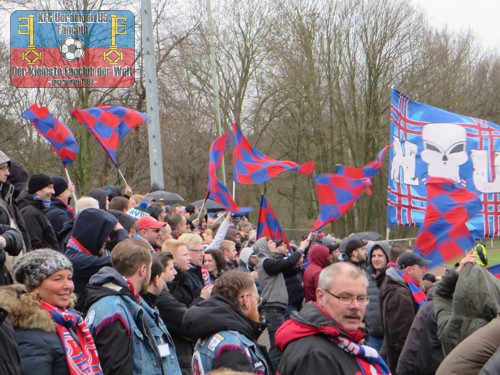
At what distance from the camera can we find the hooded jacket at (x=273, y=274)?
10578 mm

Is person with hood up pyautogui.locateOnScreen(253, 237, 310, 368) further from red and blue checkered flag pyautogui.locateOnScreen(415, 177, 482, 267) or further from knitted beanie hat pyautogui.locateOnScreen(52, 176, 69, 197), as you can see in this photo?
red and blue checkered flag pyautogui.locateOnScreen(415, 177, 482, 267)

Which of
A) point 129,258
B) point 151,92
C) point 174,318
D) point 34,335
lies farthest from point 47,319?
point 151,92

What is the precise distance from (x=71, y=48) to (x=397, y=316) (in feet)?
56.5

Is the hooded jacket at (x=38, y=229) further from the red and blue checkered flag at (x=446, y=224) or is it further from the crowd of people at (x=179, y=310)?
the red and blue checkered flag at (x=446, y=224)

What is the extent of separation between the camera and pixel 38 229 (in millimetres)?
7449

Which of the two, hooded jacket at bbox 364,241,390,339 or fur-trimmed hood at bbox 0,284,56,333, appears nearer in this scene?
fur-trimmed hood at bbox 0,284,56,333

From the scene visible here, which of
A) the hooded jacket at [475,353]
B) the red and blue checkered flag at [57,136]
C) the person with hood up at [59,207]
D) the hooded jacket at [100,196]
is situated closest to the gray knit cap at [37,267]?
the hooded jacket at [475,353]

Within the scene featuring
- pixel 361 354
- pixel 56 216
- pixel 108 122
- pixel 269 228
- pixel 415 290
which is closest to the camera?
pixel 361 354

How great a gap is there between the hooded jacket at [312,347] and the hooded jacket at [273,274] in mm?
6376

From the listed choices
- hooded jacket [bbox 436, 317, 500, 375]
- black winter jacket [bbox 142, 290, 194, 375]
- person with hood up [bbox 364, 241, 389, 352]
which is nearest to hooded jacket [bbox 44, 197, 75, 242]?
black winter jacket [bbox 142, 290, 194, 375]

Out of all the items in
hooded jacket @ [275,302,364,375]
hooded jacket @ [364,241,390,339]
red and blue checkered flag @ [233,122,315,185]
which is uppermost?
red and blue checkered flag @ [233,122,315,185]

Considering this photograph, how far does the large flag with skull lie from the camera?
9172 mm

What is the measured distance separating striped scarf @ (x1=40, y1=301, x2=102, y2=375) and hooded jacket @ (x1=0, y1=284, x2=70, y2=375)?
3 centimetres

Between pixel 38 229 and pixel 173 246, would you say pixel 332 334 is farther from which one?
pixel 38 229
